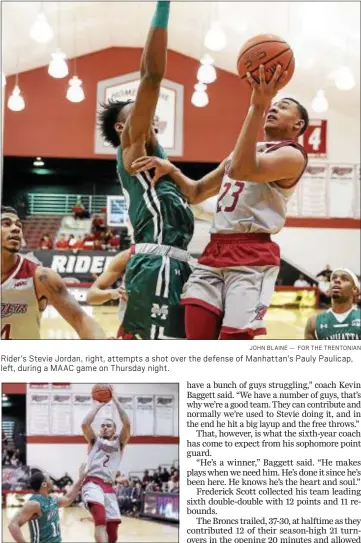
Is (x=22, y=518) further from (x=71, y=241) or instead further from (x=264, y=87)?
(x=71, y=241)

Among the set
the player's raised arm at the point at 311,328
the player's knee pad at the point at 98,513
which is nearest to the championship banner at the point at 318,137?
the player's raised arm at the point at 311,328

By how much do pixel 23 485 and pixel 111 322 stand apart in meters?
0.36

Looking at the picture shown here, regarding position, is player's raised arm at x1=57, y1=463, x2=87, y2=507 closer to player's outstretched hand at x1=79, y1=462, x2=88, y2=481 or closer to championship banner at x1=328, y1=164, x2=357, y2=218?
player's outstretched hand at x1=79, y1=462, x2=88, y2=481

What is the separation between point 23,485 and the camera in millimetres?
1411

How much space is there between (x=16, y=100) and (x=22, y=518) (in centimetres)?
97

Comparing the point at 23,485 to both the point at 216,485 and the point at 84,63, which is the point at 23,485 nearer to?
the point at 216,485

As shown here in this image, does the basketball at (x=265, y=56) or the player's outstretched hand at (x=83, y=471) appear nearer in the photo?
the basketball at (x=265, y=56)

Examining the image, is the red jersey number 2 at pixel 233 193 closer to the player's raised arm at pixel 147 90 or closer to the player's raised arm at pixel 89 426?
the player's raised arm at pixel 147 90

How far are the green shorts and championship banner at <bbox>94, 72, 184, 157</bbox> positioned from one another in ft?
1.03

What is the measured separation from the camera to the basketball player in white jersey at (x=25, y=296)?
1.38 meters

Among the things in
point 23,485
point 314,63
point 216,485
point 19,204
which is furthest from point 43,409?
point 314,63

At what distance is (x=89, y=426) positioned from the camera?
142 centimetres

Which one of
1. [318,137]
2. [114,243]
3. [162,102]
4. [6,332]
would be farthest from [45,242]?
[318,137]

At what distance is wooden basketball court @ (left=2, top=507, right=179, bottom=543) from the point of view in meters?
1.40
